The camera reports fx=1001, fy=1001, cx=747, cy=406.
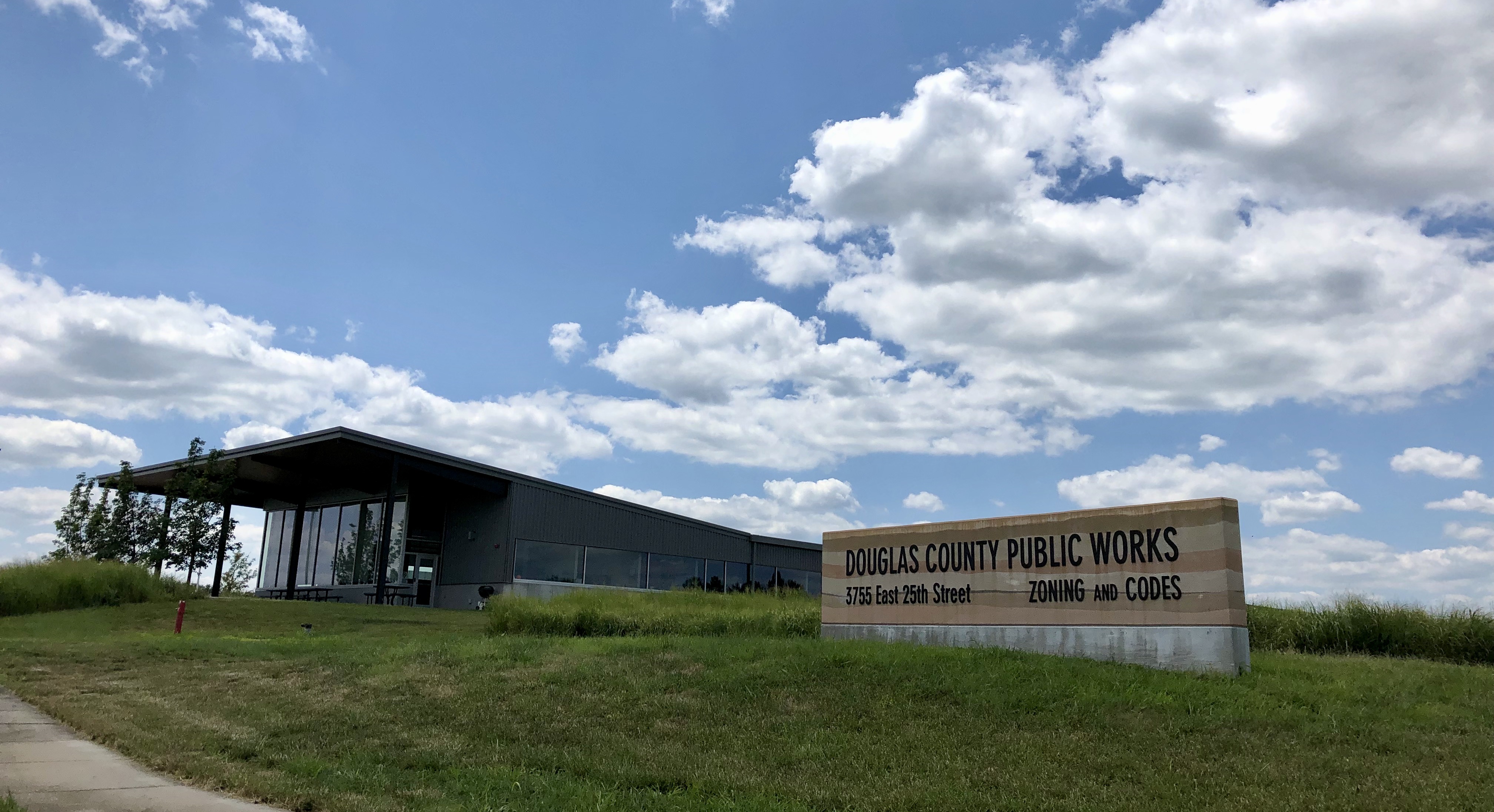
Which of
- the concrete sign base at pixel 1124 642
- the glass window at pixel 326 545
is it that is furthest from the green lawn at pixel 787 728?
the glass window at pixel 326 545

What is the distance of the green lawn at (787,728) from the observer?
7508mm

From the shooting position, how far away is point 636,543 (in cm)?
3875

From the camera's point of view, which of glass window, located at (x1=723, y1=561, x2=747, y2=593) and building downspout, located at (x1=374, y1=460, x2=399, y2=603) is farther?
glass window, located at (x1=723, y1=561, x2=747, y2=593)

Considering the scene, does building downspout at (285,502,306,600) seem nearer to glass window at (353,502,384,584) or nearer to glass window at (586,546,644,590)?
glass window at (353,502,384,584)

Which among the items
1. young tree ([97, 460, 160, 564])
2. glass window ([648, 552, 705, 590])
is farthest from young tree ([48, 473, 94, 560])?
glass window ([648, 552, 705, 590])

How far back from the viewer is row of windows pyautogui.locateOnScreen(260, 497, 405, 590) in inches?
1407

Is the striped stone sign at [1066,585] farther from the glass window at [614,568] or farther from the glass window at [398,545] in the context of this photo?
the glass window at [398,545]

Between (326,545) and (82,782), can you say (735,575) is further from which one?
(82,782)

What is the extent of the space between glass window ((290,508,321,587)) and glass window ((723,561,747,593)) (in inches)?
651

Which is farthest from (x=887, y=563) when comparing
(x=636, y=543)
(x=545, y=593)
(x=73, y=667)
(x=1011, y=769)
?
(x=636, y=543)

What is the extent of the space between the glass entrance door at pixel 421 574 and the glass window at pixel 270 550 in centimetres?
943

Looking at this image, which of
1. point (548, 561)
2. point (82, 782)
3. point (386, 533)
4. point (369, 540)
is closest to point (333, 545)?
point (369, 540)

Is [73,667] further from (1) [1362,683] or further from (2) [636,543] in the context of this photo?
(2) [636,543]

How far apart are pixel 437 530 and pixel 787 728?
30.0m
